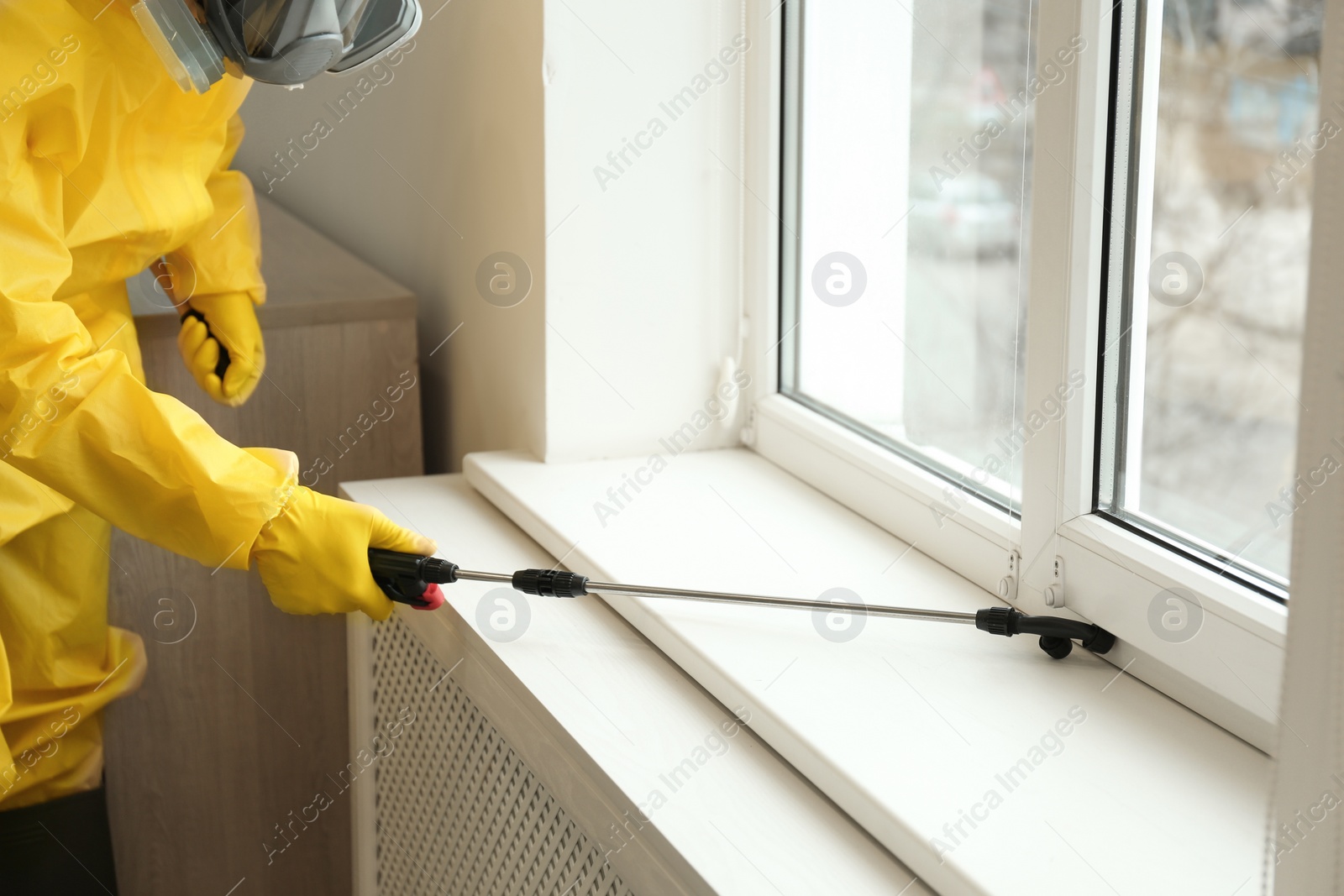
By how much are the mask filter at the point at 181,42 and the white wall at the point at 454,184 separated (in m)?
0.43

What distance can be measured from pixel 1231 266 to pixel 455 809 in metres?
0.86

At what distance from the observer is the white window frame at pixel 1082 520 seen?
0.85 meters

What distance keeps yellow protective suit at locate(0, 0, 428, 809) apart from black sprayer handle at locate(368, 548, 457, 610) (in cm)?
2

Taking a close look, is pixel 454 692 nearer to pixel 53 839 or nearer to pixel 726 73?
pixel 53 839

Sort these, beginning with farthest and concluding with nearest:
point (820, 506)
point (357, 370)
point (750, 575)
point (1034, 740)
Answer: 1. point (357, 370)
2. point (820, 506)
3. point (750, 575)
4. point (1034, 740)

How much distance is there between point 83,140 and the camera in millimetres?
1063

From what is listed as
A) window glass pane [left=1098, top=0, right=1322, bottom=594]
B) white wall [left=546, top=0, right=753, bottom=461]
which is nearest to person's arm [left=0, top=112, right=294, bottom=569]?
white wall [left=546, top=0, right=753, bottom=461]

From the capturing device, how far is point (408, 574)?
42.8 inches

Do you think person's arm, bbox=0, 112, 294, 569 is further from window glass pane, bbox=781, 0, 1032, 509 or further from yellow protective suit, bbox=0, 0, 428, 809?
window glass pane, bbox=781, 0, 1032, 509

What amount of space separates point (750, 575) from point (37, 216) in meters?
0.70

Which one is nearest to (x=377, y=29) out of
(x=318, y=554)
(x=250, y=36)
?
(x=250, y=36)

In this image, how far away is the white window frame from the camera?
0.85m

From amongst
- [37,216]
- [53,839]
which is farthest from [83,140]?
[53,839]

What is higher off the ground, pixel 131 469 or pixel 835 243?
pixel 835 243
